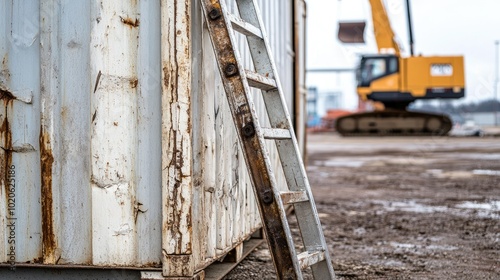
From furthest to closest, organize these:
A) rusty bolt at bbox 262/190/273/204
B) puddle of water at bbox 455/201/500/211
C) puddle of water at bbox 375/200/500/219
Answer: puddle of water at bbox 455/201/500/211 → puddle of water at bbox 375/200/500/219 → rusty bolt at bbox 262/190/273/204

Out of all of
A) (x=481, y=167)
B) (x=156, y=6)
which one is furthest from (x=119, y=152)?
(x=481, y=167)

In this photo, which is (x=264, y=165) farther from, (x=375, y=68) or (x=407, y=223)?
(x=375, y=68)

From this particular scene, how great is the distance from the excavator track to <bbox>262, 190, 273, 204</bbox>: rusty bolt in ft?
90.1

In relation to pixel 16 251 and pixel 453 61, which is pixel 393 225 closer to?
pixel 16 251

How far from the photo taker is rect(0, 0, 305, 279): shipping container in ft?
10.4

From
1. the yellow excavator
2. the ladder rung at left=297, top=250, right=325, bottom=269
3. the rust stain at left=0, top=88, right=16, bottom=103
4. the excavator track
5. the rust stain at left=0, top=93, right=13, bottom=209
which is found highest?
the yellow excavator

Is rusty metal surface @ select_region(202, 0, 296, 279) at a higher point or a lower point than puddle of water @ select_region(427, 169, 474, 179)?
higher

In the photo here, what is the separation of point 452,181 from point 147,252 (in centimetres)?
865

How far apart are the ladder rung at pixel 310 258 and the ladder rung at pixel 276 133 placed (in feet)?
1.98

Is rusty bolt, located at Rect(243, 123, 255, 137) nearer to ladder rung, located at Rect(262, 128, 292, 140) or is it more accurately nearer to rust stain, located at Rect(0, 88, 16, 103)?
ladder rung, located at Rect(262, 128, 292, 140)

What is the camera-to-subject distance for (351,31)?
99.9ft

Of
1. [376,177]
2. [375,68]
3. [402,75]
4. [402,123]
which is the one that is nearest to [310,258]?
[376,177]

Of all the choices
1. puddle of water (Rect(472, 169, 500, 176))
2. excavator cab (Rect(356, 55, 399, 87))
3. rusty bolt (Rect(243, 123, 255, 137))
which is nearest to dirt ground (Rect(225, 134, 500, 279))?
puddle of water (Rect(472, 169, 500, 176))

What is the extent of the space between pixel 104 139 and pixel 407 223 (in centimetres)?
436
